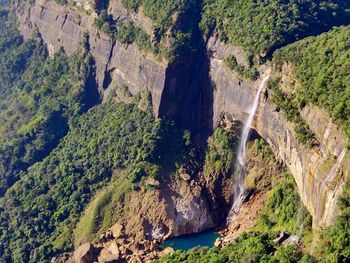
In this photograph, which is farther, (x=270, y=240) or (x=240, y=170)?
(x=240, y=170)

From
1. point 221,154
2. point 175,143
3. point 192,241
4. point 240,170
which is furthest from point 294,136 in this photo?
point 175,143

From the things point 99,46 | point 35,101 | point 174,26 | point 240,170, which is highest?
point 174,26

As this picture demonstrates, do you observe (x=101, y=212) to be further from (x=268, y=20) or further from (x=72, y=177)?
(x=268, y=20)

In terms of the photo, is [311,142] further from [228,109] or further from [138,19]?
[138,19]

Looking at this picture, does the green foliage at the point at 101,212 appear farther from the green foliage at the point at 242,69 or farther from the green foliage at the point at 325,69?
the green foliage at the point at 325,69

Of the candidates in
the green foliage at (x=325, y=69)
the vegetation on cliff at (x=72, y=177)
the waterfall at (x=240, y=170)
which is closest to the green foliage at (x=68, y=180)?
the vegetation on cliff at (x=72, y=177)

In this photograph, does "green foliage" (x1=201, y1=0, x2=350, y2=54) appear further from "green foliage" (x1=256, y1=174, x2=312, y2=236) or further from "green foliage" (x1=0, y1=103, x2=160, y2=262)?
"green foliage" (x1=256, y1=174, x2=312, y2=236)
